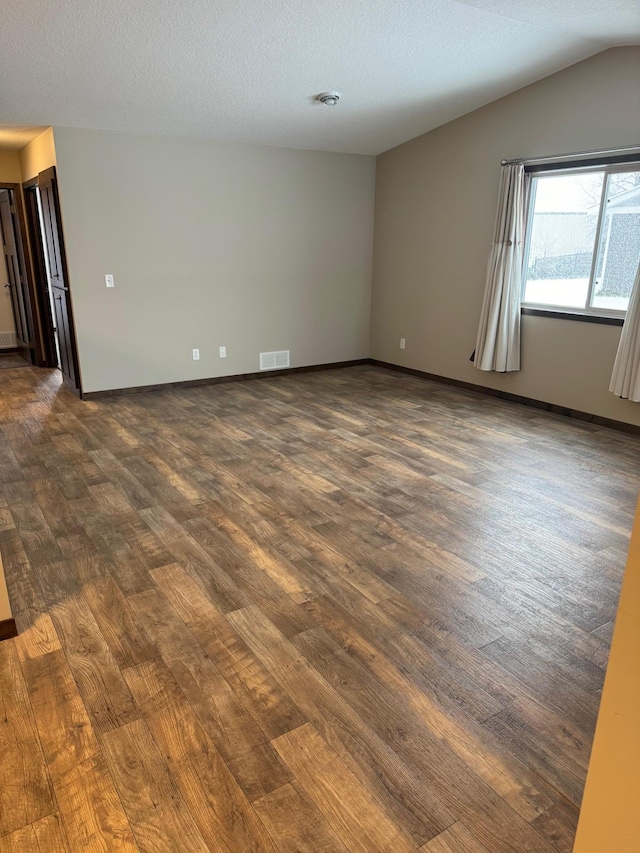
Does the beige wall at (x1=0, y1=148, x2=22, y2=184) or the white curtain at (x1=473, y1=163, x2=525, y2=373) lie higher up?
the beige wall at (x1=0, y1=148, x2=22, y2=184)

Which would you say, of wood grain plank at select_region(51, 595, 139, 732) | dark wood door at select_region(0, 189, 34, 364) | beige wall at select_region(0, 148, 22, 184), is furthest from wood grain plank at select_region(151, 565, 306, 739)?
beige wall at select_region(0, 148, 22, 184)

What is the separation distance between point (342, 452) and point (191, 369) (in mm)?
2567

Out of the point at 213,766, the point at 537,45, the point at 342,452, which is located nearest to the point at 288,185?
the point at 537,45

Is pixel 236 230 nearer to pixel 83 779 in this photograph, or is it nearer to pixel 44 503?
pixel 44 503

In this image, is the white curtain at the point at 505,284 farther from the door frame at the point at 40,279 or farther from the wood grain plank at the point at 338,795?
the door frame at the point at 40,279

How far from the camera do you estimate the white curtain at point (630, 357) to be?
14.3ft

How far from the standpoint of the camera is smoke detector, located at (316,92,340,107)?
484 centimetres

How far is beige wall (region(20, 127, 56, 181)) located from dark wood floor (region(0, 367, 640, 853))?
2692 millimetres

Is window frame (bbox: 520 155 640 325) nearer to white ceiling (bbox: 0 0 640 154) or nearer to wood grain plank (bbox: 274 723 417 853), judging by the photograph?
white ceiling (bbox: 0 0 640 154)

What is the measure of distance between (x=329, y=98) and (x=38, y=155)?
3.00m

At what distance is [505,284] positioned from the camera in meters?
5.37

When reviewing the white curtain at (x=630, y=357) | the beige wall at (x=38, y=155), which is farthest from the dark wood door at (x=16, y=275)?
the white curtain at (x=630, y=357)

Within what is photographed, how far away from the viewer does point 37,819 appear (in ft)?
5.02

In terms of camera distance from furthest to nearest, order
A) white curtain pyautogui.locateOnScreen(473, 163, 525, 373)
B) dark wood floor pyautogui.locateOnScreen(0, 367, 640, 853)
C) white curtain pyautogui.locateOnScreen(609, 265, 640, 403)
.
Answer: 1. white curtain pyautogui.locateOnScreen(473, 163, 525, 373)
2. white curtain pyautogui.locateOnScreen(609, 265, 640, 403)
3. dark wood floor pyautogui.locateOnScreen(0, 367, 640, 853)
